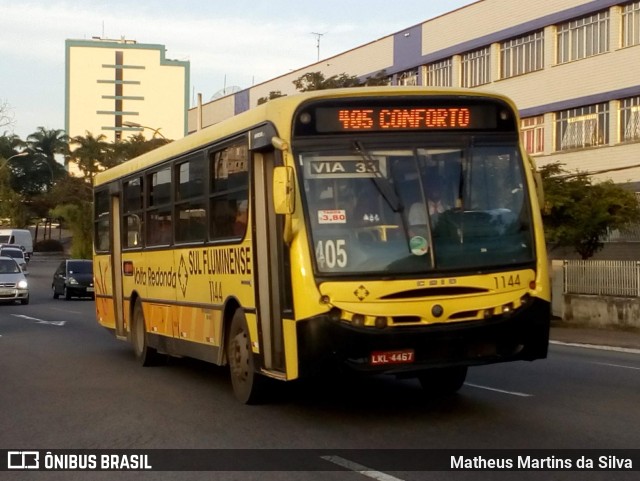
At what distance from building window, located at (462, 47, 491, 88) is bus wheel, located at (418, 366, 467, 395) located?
33668mm

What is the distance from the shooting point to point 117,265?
1788 cm

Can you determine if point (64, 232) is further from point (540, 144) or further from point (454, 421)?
point (454, 421)

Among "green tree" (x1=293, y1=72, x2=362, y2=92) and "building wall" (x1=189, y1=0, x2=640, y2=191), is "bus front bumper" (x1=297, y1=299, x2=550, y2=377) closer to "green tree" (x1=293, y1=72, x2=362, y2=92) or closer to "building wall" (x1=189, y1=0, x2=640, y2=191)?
"building wall" (x1=189, y1=0, x2=640, y2=191)

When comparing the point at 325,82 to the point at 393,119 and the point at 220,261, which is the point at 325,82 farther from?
the point at 393,119

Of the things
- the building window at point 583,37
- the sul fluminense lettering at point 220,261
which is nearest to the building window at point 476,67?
the building window at point 583,37

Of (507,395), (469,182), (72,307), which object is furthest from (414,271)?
(72,307)

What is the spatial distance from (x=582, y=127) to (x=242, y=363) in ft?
97.4

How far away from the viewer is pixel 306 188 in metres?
10.2

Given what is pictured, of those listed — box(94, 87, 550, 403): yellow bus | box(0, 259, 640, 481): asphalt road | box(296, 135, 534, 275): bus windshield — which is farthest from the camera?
box(296, 135, 534, 275): bus windshield

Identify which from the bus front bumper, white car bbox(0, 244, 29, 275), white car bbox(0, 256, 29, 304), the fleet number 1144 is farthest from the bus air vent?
white car bbox(0, 244, 29, 275)

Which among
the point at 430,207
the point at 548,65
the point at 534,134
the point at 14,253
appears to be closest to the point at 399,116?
the point at 430,207

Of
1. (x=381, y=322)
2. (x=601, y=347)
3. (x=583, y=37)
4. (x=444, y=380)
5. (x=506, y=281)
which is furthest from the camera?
(x=583, y=37)

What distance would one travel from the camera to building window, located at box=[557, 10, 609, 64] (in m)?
37.8

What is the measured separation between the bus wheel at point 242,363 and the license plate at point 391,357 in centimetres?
171
